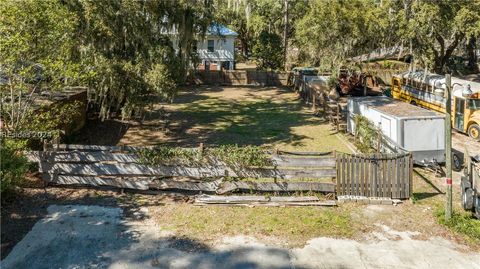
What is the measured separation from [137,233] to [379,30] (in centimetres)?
1872

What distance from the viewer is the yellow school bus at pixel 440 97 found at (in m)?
18.3

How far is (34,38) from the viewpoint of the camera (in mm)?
10922

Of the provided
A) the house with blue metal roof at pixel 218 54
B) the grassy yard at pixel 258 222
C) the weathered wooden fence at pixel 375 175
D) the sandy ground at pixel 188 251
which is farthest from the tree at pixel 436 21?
the house with blue metal roof at pixel 218 54

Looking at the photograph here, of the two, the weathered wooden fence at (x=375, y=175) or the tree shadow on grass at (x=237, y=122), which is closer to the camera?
the weathered wooden fence at (x=375, y=175)

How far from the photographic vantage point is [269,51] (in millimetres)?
38875

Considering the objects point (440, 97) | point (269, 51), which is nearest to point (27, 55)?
point (440, 97)

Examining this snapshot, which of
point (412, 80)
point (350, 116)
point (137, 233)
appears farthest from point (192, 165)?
point (412, 80)

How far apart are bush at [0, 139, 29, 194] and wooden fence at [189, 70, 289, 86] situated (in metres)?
28.2

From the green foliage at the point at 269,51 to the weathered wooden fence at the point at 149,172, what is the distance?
29.4 meters

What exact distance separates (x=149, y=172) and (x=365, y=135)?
8798 mm

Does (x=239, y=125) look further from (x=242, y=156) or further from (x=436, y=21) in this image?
(x=436, y=21)

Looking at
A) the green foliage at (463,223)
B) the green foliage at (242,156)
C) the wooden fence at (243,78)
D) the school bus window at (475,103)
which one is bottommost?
the green foliage at (463,223)

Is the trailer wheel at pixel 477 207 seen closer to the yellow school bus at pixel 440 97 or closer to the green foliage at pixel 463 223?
the green foliage at pixel 463 223

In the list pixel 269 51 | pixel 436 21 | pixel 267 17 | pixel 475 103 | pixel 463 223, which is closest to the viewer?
pixel 463 223
